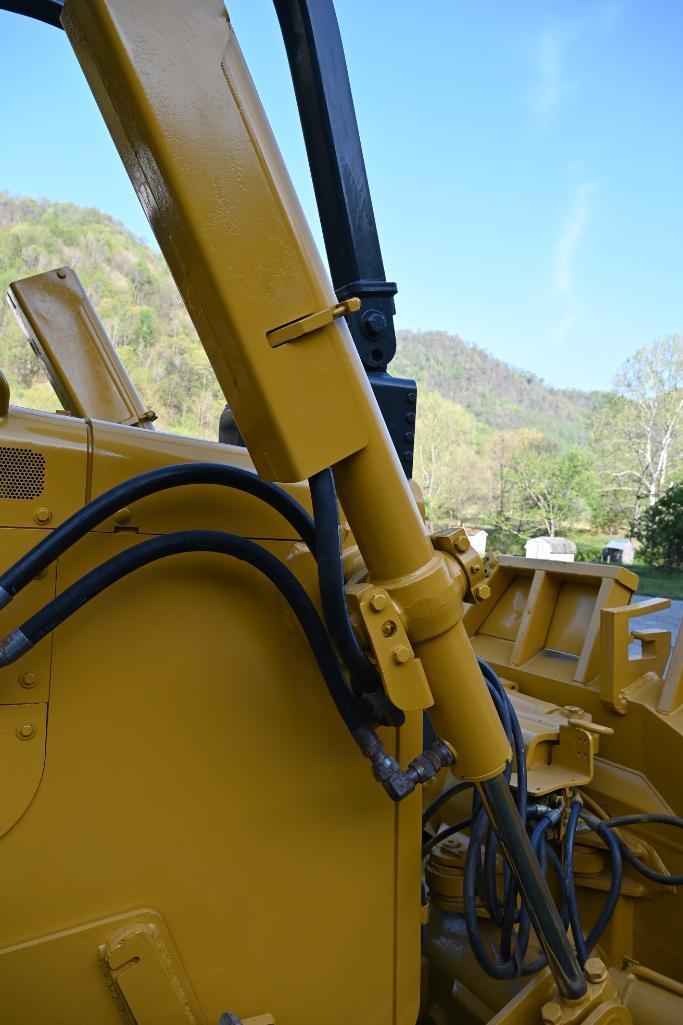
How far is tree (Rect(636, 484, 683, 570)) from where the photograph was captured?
18.2 m

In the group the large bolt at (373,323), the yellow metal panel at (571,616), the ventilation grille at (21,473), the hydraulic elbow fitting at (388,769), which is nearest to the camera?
the ventilation grille at (21,473)

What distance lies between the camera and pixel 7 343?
36438 millimetres

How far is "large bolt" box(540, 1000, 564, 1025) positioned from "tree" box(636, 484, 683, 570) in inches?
745

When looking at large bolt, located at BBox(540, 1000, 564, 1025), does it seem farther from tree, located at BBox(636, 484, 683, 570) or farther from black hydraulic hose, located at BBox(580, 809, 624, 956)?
tree, located at BBox(636, 484, 683, 570)

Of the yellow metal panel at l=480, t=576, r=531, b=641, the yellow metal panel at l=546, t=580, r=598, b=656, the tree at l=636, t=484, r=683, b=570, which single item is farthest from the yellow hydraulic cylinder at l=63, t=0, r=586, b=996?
the tree at l=636, t=484, r=683, b=570

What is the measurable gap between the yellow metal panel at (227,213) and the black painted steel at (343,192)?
2.20 ft

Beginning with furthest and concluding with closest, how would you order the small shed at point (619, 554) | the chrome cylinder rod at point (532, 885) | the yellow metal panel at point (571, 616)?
the small shed at point (619, 554) < the yellow metal panel at point (571, 616) < the chrome cylinder rod at point (532, 885)

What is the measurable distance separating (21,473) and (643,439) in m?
39.5

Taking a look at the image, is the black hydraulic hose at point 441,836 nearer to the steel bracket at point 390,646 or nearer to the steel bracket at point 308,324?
the steel bracket at point 390,646

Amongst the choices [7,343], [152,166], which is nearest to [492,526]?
[7,343]

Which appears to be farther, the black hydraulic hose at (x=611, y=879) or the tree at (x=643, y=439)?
the tree at (x=643, y=439)

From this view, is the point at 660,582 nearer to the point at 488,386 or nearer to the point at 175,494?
the point at 175,494

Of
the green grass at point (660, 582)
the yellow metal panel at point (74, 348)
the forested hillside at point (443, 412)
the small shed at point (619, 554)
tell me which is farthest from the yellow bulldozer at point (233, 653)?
the forested hillside at point (443, 412)

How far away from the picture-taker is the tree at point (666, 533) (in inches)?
715
